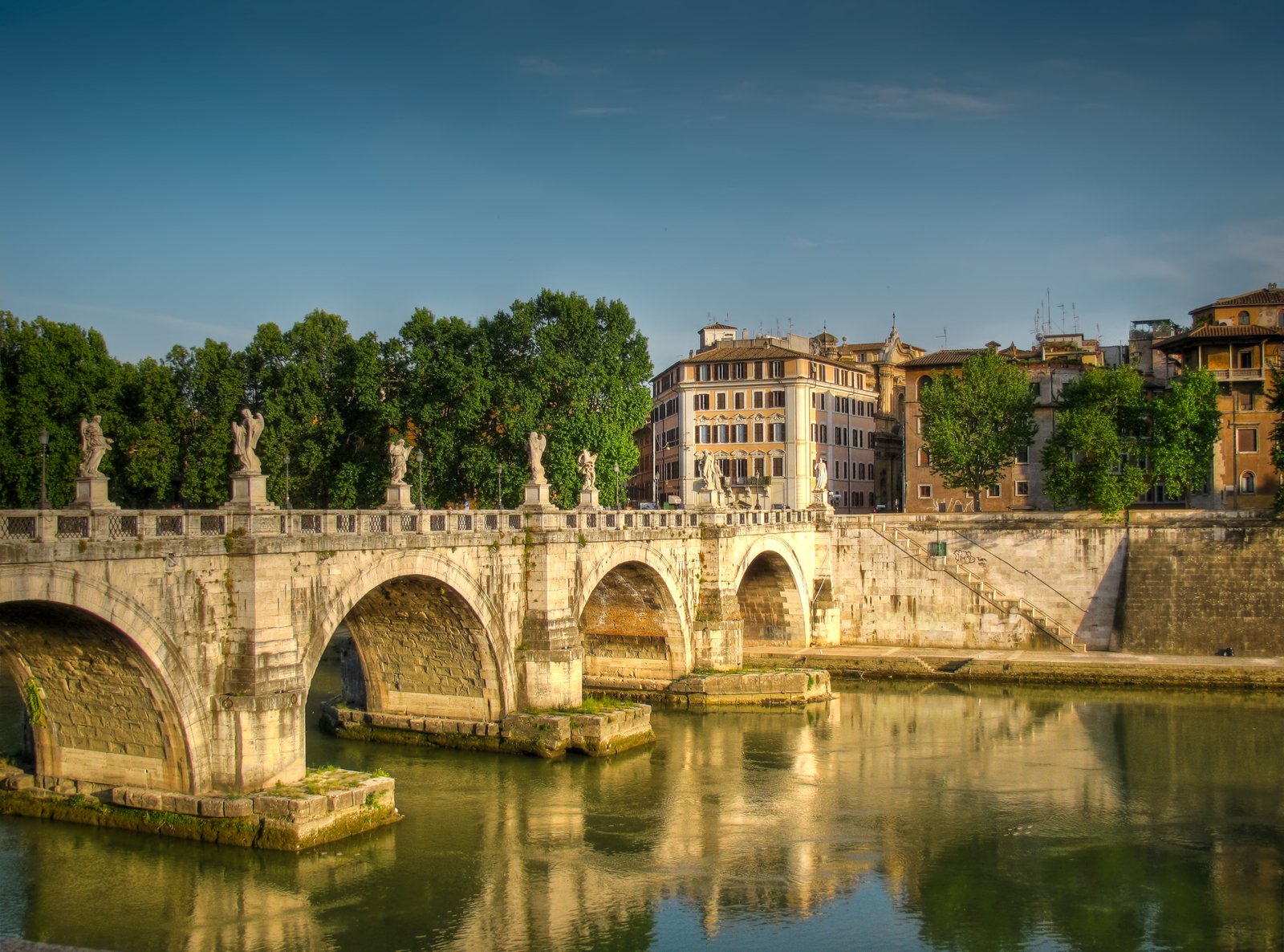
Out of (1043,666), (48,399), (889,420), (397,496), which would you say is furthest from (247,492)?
(889,420)

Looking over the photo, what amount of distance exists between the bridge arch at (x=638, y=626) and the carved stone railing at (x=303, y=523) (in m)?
2.00

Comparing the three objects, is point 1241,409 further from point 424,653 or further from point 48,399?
point 48,399

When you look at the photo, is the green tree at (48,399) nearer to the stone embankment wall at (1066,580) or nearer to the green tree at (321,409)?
the green tree at (321,409)

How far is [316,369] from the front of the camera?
178 feet

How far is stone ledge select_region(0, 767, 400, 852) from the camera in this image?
24.9 metres

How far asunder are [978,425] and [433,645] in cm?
3568

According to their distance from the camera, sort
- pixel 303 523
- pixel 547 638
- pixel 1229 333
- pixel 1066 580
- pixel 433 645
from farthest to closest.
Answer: pixel 1229 333 → pixel 1066 580 → pixel 547 638 → pixel 433 645 → pixel 303 523

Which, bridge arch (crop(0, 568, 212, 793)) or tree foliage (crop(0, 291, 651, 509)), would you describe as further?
tree foliage (crop(0, 291, 651, 509))

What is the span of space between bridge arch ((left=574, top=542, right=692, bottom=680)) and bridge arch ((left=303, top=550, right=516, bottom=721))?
28.0 ft

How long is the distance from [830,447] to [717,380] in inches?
324

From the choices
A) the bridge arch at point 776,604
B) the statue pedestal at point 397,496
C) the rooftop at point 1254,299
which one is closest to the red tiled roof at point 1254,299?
the rooftop at point 1254,299

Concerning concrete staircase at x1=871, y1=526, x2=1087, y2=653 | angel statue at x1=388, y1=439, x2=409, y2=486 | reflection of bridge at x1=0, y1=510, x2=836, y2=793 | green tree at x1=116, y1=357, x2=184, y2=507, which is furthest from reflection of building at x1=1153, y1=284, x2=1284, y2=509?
green tree at x1=116, y1=357, x2=184, y2=507

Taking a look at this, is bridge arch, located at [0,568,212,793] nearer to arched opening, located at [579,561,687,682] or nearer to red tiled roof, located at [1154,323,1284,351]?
arched opening, located at [579,561,687,682]

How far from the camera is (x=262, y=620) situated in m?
25.8
